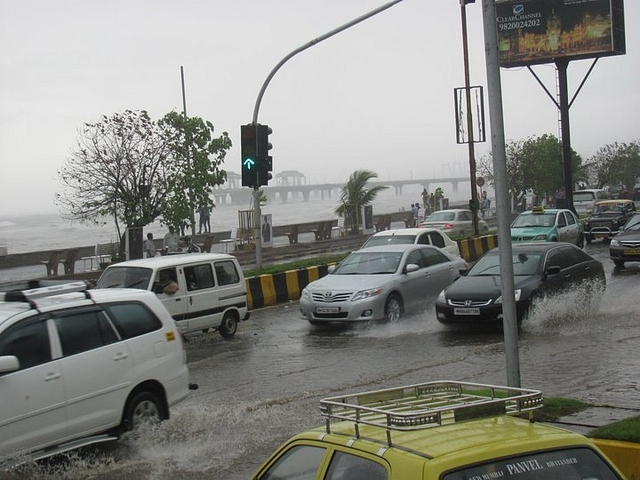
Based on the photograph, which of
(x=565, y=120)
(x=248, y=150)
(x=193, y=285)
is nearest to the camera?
(x=193, y=285)

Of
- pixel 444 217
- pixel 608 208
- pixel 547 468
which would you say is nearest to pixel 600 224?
pixel 608 208

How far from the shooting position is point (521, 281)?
15484 mm

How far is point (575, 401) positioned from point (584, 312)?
7.83 metres

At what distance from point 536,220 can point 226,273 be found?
1552cm

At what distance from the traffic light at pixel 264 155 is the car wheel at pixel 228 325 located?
5688mm

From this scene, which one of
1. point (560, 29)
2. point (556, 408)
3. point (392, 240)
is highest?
point (560, 29)

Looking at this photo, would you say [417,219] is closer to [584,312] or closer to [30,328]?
[584,312]

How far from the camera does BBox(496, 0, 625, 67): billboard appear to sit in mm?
43500

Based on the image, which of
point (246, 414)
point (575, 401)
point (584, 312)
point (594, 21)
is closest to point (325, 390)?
point (246, 414)

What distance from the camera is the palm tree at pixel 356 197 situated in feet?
147

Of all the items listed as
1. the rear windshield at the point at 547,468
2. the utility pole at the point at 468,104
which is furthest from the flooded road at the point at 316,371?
the utility pole at the point at 468,104

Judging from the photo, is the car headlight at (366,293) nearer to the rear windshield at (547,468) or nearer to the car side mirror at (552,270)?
the car side mirror at (552,270)

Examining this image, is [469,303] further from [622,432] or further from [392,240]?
[622,432]

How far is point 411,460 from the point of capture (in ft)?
11.3
